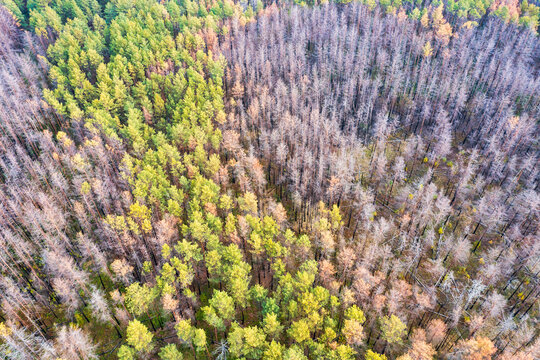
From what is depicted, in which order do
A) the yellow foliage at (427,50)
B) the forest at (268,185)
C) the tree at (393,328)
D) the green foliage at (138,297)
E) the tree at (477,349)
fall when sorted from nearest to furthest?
the tree at (477,349) < the tree at (393,328) < the green foliage at (138,297) < the forest at (268,185) < the yellow foliage at (427,50)

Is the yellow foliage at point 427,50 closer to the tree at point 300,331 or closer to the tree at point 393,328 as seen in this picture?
the tree at point 393,328

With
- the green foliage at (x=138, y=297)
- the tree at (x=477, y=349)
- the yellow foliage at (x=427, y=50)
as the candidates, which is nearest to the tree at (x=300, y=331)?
the green foliage at (x=138, y=297)

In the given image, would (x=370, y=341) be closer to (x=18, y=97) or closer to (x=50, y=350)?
(x=50, y=350)

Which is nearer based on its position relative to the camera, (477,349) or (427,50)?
(477,349)

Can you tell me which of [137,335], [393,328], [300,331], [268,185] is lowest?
[268,185]

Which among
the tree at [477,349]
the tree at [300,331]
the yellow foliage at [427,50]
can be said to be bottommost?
the tree at [477,349]

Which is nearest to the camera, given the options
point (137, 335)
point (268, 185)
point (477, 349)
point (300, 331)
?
point (137, 335)

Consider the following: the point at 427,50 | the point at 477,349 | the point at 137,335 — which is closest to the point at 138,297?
the point at 137,335

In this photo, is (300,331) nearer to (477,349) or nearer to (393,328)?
(393,328)
